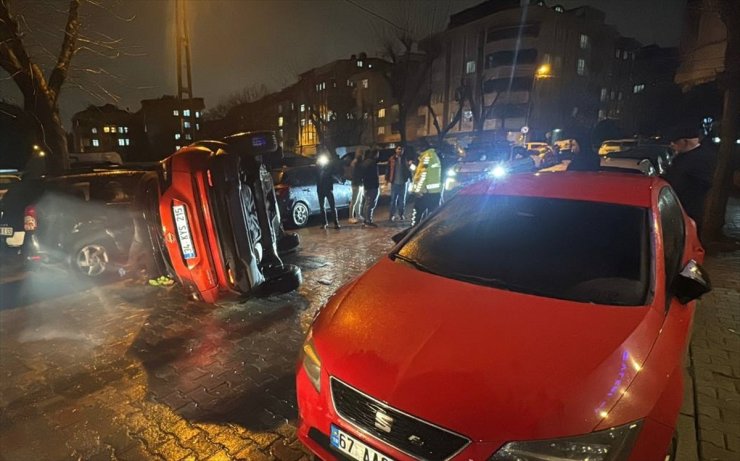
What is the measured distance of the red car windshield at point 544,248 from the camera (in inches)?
93.5

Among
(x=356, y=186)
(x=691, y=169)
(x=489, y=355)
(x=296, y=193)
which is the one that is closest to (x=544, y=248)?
(x=489, y=355)

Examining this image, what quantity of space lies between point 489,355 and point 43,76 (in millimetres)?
12087

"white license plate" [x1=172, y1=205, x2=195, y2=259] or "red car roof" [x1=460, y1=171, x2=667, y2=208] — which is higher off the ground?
"red car roof" [x1=460, y1=171, x2=667, y2=208]

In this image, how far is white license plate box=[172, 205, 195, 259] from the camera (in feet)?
14.8

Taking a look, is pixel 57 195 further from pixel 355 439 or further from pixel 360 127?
pixel 360 127

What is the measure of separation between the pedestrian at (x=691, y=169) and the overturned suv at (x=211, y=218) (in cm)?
542

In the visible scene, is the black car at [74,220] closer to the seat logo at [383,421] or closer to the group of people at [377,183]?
the group of people at [377,183]

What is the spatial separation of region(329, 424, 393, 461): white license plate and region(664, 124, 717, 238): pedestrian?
560 cm

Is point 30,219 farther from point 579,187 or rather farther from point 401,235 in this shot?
point 579,187

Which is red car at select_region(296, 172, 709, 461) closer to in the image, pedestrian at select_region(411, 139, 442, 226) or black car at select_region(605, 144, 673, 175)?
pedestrian at select_region(411, 139, 442, 226)

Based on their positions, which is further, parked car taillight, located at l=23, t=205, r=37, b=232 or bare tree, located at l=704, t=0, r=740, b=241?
bare tree, located at l=704, t=0, r=740, b=241

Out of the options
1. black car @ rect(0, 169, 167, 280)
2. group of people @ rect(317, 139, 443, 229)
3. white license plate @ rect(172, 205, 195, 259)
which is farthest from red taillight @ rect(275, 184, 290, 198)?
white license plate @ rect(172, 205, 195, 259)

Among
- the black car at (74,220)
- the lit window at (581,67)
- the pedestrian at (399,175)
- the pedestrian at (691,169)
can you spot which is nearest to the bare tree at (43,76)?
the black car at (74,220)

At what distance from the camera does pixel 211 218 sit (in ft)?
14.6
